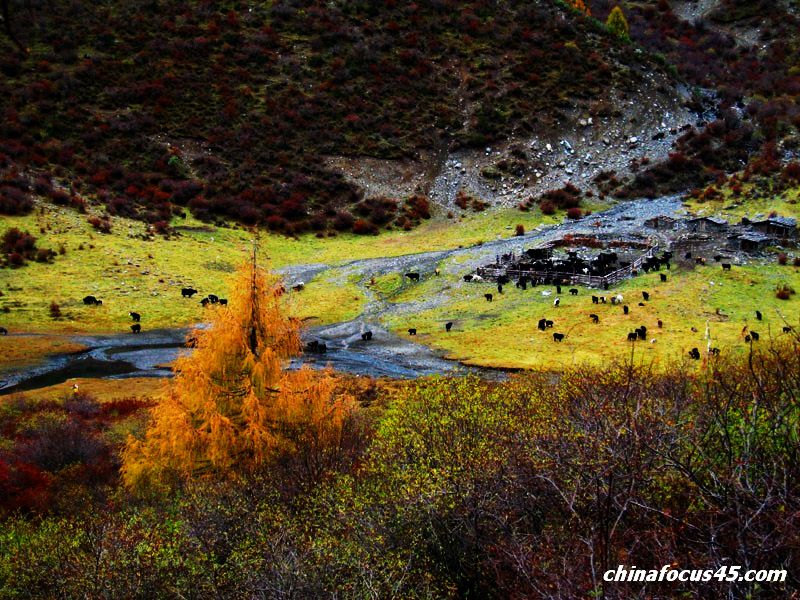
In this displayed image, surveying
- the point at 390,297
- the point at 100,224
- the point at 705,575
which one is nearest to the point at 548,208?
the point at 390,297

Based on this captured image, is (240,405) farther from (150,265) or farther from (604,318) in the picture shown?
(150,265)

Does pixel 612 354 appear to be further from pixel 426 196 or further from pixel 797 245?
pixel 426 196

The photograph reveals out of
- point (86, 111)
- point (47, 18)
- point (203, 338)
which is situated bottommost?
point (203, 338)

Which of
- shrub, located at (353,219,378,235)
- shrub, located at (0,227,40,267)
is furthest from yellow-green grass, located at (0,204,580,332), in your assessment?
shrub, located at (353,219,378,235)

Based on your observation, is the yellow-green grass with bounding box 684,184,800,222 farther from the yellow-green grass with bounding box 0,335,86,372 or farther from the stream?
the yellow-green grass with bounding box 0,335,86,372

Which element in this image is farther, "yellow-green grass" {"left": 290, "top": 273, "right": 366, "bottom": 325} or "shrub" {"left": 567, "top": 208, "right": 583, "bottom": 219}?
"shrub" {"left": 567, "top": 208, "right": 583, "bottom": 219}

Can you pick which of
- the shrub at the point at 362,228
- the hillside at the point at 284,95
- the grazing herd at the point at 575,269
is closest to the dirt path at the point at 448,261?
the grazing herd at the point at 575,269

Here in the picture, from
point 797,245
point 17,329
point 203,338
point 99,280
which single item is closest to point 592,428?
point 203,338
